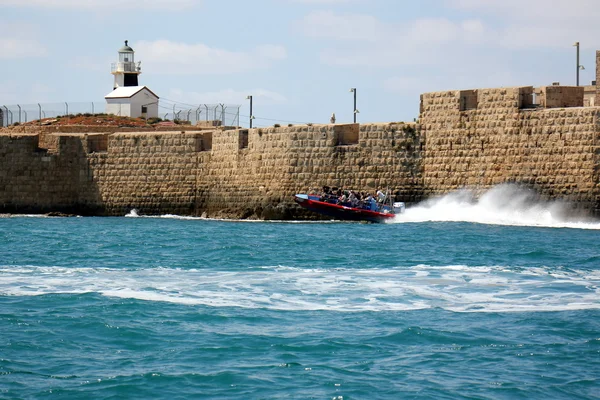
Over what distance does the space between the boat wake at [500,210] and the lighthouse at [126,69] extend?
27.7 metres

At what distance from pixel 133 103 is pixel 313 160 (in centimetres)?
2118

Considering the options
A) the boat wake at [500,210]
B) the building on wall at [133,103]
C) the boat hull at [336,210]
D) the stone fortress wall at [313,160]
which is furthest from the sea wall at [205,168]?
the building on wall at [133,103]

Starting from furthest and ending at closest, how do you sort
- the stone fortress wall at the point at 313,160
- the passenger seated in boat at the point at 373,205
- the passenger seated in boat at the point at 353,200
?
the passenger seated in boat at the point at 353,200 → the passenger seated in boat at the point at 373,205 → the stone fortress wall at the point at 313,160

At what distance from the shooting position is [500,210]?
28.2 metres

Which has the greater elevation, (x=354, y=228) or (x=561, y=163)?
(x=561, y=163)

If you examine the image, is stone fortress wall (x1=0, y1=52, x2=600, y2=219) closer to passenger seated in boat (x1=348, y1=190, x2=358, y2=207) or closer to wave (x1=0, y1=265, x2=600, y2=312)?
passenger seated in boat (x1=348, y1=190, x2=358, y2=207)

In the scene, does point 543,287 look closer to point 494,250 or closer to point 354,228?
point 494,250

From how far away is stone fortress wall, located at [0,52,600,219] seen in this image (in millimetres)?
27375

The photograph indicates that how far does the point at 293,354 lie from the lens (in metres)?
11.6

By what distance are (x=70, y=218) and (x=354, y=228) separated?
37.4 ft

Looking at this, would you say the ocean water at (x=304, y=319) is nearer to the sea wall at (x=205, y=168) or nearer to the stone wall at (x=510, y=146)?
the stone wall at (x=510, y=146)

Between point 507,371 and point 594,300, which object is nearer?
point 507,371

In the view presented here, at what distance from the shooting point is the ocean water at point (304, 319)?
34.3 ft

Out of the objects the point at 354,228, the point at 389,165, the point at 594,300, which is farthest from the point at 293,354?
the point at 389,165
